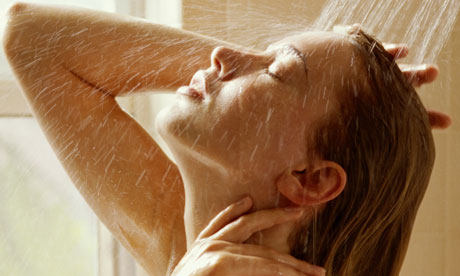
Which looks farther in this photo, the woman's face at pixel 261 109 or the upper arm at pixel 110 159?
the upper arm at pixel 110 159

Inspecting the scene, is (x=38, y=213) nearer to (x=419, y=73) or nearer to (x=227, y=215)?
(x=227, y=215)

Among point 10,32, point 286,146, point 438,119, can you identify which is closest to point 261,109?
point 286,146

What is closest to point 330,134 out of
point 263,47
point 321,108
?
point 321,108

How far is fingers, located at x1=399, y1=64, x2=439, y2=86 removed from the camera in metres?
0.51

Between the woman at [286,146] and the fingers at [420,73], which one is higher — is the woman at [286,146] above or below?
below

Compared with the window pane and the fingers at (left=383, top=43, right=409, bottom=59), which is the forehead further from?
the window pane

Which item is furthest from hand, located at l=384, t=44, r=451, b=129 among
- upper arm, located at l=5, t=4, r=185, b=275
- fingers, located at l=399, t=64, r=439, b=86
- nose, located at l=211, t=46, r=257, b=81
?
upper arm, located at l=5, t=4, r=185, b=275

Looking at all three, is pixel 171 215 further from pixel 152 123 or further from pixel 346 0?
pixel 346 0

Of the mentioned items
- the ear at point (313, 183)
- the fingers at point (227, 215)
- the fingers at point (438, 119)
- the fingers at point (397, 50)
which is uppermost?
the fingers at point (397, 50)

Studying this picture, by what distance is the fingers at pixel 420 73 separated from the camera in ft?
1.69

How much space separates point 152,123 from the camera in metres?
0.65

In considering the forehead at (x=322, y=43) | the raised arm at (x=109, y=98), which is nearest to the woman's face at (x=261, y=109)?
the forehead at (x=322, y=43)

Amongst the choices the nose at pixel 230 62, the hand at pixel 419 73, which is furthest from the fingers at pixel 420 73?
the nose at pixel 230 62

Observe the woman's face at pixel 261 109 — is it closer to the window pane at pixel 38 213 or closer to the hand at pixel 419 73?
the hand at pixel 419 73
